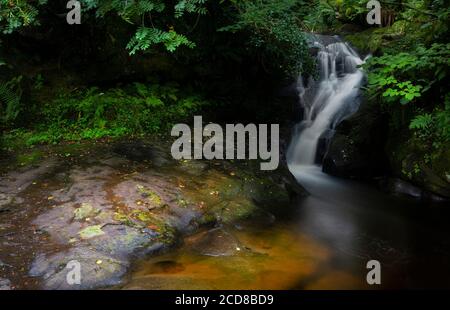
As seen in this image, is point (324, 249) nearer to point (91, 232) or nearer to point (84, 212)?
point (91, 232)

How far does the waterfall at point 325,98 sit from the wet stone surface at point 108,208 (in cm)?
303

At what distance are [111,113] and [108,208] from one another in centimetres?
413

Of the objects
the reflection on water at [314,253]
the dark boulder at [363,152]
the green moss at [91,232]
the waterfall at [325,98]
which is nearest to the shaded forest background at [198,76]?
the dark boulder at [363,152]

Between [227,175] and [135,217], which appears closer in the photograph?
[135,217]

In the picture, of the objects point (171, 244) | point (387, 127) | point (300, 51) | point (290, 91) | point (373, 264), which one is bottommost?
point (373, 264)

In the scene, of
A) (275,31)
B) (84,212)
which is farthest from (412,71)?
(84,212)

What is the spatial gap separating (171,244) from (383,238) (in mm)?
3195

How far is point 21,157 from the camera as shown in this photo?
689cm

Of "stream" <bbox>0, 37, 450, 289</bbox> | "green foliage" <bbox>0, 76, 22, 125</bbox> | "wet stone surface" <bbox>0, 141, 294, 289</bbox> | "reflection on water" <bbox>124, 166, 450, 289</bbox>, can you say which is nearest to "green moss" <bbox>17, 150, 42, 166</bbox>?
"stream" <bbox>0, 37, 450, 289</bbox>

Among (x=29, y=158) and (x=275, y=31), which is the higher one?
(x=275, y=31)

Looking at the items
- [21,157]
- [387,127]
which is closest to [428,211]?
[387,127]

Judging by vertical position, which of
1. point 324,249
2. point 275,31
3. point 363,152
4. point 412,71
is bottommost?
point 324,249

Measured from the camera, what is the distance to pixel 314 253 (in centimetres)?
518

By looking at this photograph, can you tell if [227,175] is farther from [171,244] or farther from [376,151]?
[376,151]
